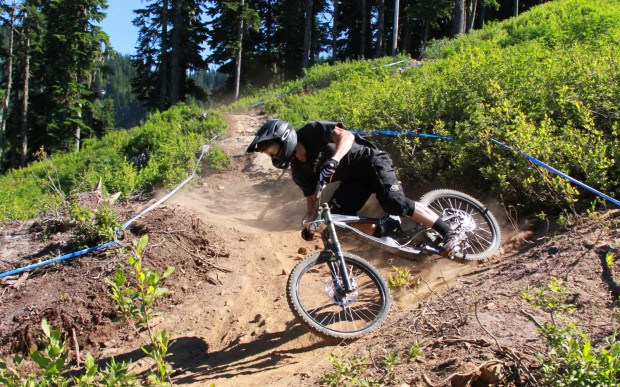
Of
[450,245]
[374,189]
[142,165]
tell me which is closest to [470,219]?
[450,245]

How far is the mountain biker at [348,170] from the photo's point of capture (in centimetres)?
426

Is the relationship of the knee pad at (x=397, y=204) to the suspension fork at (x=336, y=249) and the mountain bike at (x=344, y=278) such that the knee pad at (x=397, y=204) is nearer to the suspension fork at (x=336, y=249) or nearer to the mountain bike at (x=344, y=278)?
the mountain bike at (x=344, y=278)

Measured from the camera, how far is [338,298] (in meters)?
3.98

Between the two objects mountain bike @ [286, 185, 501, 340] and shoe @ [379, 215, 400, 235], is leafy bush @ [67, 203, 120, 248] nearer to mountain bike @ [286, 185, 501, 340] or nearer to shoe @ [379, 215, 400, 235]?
mountain bike @ [286, 185, 501, 340]

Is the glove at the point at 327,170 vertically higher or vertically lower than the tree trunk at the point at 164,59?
lower

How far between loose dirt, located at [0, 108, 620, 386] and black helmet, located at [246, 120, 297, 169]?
1571 mm

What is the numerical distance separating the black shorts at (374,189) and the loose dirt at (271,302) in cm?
84

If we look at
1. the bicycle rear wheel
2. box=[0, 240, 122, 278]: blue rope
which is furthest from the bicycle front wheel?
box=[0, 240, 122, 278]: blue rope

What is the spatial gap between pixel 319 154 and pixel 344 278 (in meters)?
1.23

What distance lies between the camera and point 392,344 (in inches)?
131

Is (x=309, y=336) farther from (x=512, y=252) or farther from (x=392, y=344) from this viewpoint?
(x=512, y=252)

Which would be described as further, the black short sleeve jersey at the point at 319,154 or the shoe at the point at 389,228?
the shoe at the point at 389,228

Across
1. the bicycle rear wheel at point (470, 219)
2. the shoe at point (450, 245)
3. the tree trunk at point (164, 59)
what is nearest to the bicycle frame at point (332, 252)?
the shoe at point (450, 245)

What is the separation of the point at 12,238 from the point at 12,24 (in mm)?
29726
